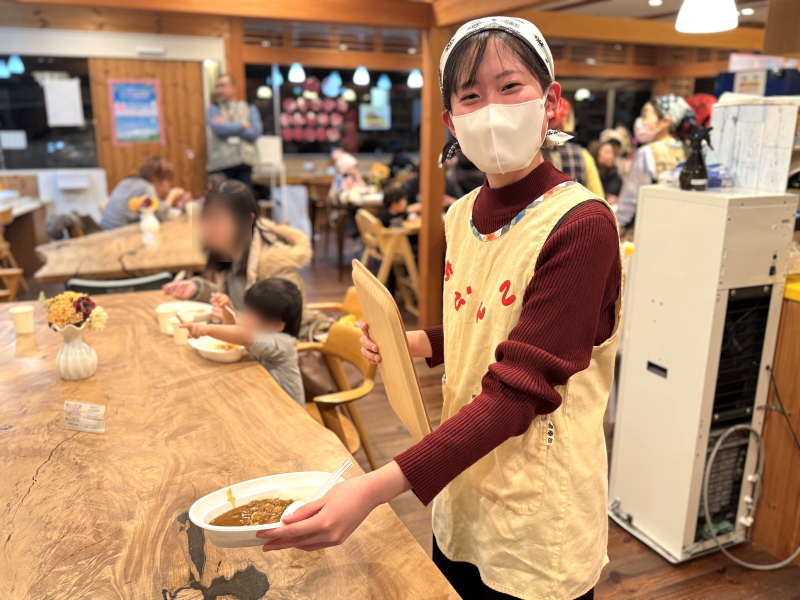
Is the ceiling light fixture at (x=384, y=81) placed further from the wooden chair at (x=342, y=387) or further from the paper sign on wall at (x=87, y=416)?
the paper sign on wall at (x=87, y=416)

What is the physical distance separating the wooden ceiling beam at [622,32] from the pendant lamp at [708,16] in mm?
1826

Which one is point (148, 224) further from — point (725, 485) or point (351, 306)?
point (725, 485)

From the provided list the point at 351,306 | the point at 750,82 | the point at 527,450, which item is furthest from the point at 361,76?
the point at 527,450

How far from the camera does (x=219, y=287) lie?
8.27 feet

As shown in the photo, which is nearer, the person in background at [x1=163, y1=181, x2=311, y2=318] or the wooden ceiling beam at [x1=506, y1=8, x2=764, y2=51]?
the person in background at [x1=163, y1=181, x2=311, y2=318]

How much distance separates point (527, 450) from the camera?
98 cm

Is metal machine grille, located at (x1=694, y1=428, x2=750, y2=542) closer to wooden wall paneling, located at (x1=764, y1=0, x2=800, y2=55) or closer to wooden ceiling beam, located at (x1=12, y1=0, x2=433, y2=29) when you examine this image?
wooden wall paneling, located at (x1=764, y1=0, x2=800, y2=55)

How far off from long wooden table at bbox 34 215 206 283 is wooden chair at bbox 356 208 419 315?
1560mm

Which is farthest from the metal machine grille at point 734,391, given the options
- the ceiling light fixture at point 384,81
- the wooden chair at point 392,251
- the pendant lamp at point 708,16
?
the ceiling light fixture at point 384,81

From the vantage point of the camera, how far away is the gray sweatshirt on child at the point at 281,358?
2.05 metres

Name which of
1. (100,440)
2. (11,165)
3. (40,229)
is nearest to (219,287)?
(100,440)

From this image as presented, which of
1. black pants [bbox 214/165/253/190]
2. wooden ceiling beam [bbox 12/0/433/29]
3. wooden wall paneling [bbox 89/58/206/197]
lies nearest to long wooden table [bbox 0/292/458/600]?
wooden ceiling beam [bbox 12/0/433/29]

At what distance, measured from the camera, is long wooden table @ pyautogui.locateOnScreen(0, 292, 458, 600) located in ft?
3.33

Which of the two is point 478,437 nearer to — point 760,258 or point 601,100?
point 760,258
